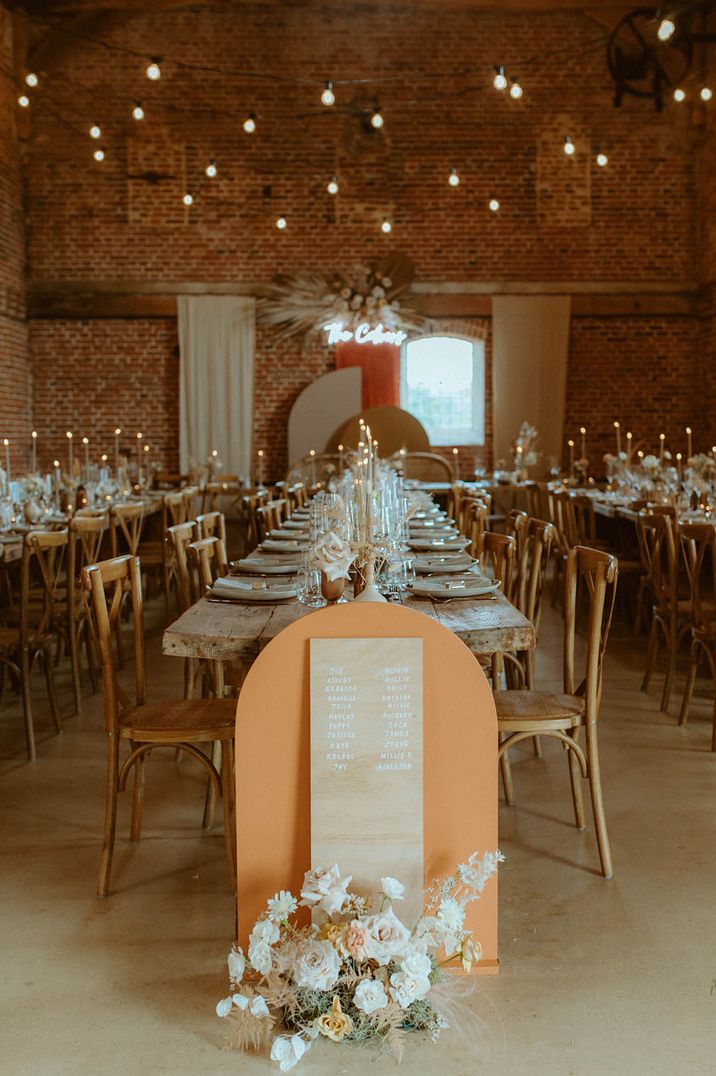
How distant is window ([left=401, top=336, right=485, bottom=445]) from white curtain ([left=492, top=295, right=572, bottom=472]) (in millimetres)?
299

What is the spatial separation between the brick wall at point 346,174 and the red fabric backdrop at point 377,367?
431 mm

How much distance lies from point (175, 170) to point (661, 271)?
6036mm

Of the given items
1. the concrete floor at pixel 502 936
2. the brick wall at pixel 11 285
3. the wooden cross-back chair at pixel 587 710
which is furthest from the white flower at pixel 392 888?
the brick wall at pixel 11 285

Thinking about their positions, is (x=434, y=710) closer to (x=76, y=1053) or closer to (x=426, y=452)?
(x=76, y=1053)

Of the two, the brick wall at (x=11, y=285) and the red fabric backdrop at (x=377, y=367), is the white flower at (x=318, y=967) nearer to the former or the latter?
the brick wall at (x=11, y=285)

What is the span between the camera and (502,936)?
2.94 metres

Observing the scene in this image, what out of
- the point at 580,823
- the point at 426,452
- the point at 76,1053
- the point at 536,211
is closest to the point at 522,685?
the point at 580,823

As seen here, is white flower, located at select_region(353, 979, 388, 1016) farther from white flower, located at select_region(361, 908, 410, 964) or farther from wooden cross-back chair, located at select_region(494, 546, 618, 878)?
wooden cross-back chair, located at select_region(494, 546, 618, 878)

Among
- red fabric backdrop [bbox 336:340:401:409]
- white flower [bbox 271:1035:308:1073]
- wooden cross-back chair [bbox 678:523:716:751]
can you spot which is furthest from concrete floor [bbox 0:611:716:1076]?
red fabric backdrop [bbox 336:340:401:409]

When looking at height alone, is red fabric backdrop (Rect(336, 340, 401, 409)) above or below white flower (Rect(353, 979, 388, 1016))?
above

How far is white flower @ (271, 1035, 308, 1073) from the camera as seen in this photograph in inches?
89.7

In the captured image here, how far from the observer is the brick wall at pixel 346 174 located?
12383 mm

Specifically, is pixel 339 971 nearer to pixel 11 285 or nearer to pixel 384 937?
pixel 384 937

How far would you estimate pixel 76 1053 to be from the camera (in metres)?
2.38
